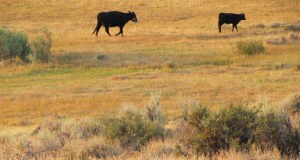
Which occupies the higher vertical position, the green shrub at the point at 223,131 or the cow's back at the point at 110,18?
the green shrub at the point at 223,131

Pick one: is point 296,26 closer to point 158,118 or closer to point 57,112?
point 57,112

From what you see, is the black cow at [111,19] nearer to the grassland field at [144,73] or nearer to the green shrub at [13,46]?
the grassland field at [144,73]

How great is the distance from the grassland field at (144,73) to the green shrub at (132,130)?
4.02 metres

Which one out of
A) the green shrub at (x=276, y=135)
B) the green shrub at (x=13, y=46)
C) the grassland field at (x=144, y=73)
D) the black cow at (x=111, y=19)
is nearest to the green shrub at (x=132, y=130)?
the green shrub at (x=276, y=135)

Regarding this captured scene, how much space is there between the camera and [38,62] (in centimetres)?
2548

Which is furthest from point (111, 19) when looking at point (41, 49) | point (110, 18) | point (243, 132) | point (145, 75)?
point (243, 132)

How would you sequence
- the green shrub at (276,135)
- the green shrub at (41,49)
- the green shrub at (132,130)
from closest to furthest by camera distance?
the green shrub at (276,135) < the green shrub at (132,130) < the green shrub at (41,49)

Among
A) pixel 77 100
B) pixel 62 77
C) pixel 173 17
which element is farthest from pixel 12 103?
pixel 173 17

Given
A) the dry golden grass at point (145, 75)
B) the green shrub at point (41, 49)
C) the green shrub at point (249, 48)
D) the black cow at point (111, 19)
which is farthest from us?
the black cow at point (111, 19)

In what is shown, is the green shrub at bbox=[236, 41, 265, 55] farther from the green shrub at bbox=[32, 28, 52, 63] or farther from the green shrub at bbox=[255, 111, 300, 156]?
the green shrub at bbox=[255, 111, 300, 156]

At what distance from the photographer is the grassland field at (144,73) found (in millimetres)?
16250

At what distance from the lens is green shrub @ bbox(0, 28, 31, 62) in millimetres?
26859

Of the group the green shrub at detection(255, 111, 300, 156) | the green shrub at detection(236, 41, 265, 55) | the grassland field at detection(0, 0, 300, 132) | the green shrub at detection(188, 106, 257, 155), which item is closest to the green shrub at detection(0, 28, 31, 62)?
the grassland field at detection(0, 0, 300, 132)

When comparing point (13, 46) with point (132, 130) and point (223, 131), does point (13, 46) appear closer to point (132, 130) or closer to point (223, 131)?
point (132, 130)
